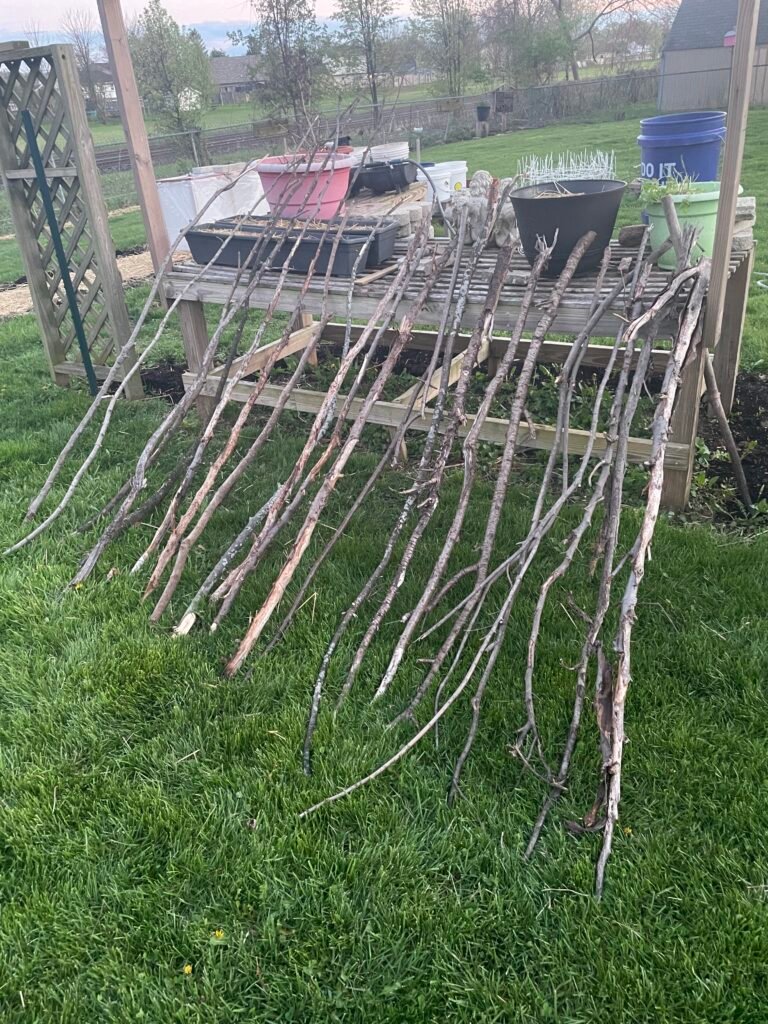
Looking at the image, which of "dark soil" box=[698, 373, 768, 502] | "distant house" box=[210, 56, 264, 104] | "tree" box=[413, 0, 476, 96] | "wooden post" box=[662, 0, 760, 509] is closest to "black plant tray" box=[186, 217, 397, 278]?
"wooden post" box=[662, 0, 760, 509]

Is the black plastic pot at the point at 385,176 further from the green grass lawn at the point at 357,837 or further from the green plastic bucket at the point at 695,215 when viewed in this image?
the green grass lawn at the point at 357,837

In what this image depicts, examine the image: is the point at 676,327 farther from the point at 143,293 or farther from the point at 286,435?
the point at 143,293

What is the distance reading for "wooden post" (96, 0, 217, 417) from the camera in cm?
416

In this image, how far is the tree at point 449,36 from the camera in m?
26.9

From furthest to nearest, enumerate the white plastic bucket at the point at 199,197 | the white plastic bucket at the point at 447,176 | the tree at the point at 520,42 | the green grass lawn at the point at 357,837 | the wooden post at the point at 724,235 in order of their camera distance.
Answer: the tree at the point at 520,42
the white plastic bucket at the point at 199,197
the white plastic bucket at the point at 447,176
the wooden post at the point at 724,235
the green grass lawn at the point at 357,837

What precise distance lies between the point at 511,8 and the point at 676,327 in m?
32.0

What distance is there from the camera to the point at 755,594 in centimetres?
277

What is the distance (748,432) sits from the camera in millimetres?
3977

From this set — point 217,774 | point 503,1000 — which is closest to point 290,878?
point 217,774

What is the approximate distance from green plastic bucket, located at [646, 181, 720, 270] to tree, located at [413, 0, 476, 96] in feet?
89.9

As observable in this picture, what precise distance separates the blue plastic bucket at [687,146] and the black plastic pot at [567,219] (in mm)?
559

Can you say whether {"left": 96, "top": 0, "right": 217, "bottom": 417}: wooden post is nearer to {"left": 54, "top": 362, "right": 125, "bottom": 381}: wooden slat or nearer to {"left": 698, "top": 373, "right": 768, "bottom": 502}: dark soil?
{"left": 54, "top": 362, "right": 125, "bottom": 381}: wooden slat

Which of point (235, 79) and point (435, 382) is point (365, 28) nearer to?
point (235, 79)

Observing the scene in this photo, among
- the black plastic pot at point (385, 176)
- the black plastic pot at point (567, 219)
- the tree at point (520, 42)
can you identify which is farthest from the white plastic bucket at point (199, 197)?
the tree at point (520, 42)
